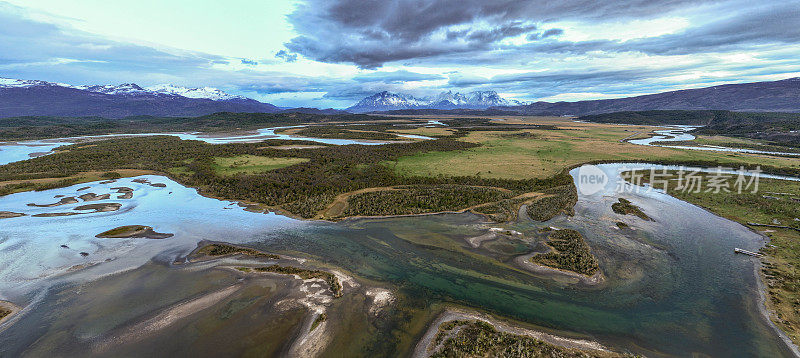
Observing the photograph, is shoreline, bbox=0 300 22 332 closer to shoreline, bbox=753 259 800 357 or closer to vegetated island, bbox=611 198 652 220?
shoreline, bbox=753 259 800 357

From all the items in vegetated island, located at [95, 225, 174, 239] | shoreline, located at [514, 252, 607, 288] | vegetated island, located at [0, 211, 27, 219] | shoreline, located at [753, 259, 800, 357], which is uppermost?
vegetated island, located at [0, 211, 27, 219]

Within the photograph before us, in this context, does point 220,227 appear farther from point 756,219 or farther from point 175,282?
point 756,219

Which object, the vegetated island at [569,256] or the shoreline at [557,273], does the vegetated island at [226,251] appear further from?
the vegetated island at [569,256]

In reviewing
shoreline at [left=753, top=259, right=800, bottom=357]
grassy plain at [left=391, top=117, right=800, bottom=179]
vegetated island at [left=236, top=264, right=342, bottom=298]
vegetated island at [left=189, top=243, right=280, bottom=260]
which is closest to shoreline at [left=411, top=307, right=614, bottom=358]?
vegetated island at [left=236, top=264, right=342, bottom=298]

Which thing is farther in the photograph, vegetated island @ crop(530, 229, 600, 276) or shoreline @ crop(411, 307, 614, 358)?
vegetated island @ crop(530, 229, 600, 276)

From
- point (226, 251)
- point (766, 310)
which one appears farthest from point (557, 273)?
point (226, 251)

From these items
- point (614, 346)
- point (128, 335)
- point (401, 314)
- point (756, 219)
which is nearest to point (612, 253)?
point (614, 346)
